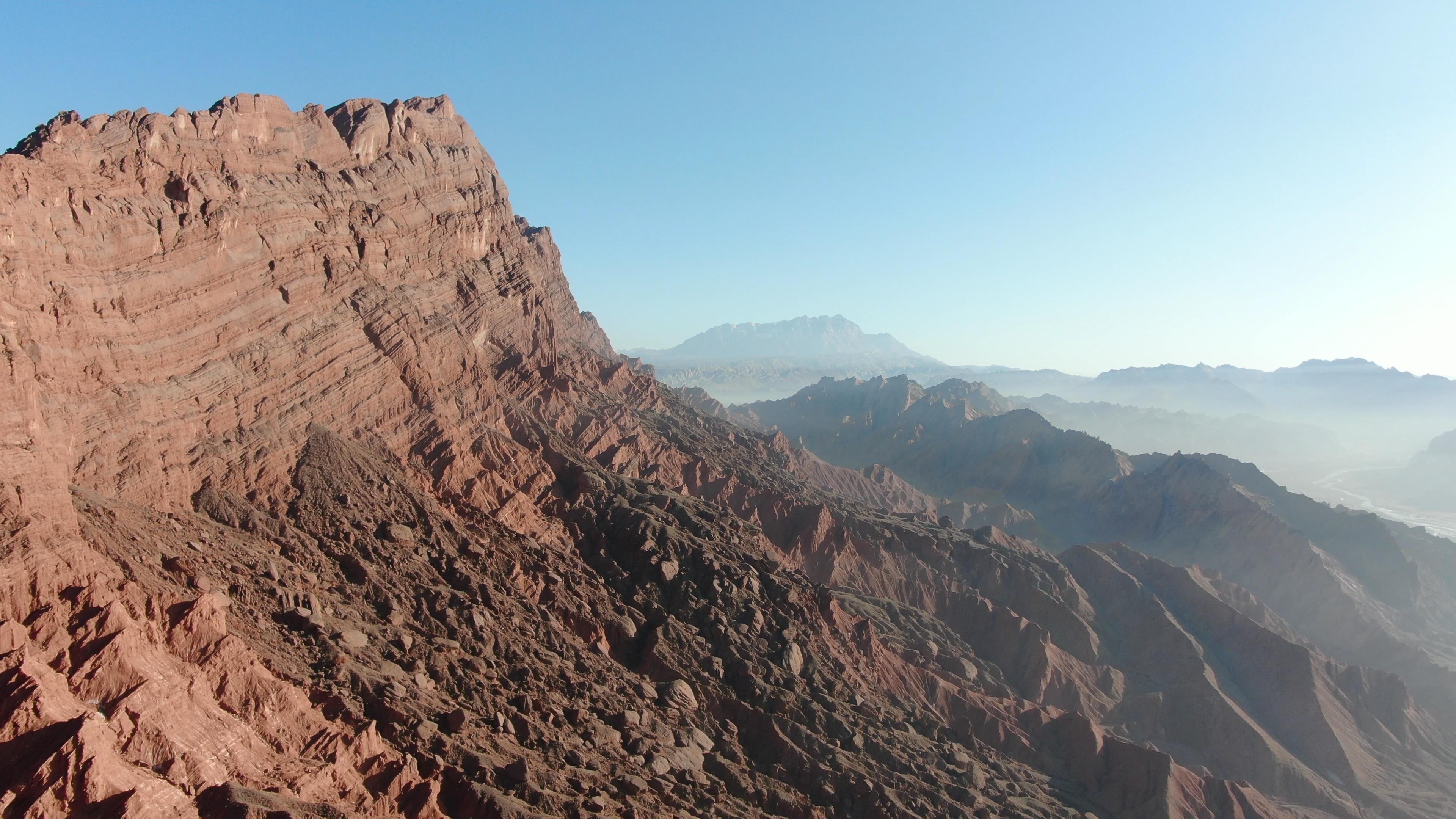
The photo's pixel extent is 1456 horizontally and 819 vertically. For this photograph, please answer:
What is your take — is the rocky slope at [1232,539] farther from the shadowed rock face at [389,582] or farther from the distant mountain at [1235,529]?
the shadowed rock face at [389,582]

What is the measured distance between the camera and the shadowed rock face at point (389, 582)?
69.2ft

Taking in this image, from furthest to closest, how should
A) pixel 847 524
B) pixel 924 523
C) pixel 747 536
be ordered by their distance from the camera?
1. pixel 924 523
2. pixel 847 524
3. pixel 747 536

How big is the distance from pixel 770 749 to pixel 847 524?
38.4m

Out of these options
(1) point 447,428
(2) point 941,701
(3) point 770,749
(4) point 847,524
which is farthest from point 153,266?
(4) point 847,524

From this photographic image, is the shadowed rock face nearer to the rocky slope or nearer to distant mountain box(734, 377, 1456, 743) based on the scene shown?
the rocky slope

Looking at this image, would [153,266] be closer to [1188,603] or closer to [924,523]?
[924,523]

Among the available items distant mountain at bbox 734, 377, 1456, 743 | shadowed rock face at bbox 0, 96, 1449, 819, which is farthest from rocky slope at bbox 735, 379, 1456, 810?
shadowed rock face at bbox 0, 96, 1449, 819

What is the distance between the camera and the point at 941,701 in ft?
147

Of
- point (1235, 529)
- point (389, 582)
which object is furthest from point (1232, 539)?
point (389, 582)

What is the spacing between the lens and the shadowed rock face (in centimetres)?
2108

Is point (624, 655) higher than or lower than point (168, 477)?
lower

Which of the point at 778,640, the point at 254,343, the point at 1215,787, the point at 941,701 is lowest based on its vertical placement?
the point at 1215,787

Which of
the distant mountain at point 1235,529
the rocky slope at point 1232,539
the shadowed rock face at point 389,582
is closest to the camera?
the shadowed rock face at point 389,582

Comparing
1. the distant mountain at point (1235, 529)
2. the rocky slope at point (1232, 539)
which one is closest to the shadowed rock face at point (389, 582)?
the rocky slope at point (1232, 539)
